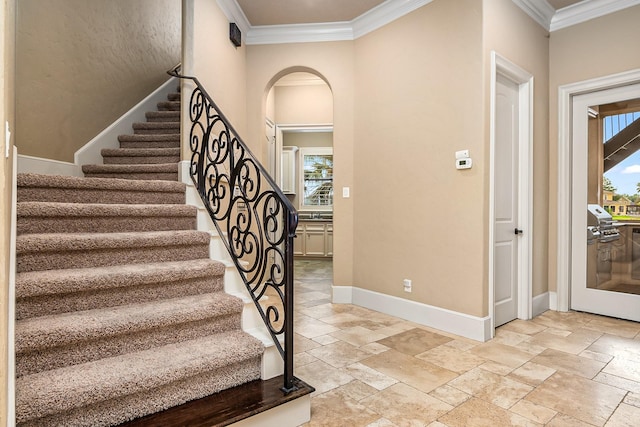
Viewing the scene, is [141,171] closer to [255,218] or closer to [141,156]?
[141,156]

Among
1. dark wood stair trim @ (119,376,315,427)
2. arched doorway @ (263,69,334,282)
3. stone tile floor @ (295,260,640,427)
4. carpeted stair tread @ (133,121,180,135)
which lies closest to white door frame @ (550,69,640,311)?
stone tile floor @ (295,260,640,427)

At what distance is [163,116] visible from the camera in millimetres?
4309

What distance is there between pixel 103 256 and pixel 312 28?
10.6 feet

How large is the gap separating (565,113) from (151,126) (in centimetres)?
445

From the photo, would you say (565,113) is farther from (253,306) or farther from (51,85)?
(51,85)

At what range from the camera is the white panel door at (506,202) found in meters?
3.13


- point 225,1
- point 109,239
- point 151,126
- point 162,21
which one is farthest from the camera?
point 162,21

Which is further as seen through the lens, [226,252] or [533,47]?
[533,47]

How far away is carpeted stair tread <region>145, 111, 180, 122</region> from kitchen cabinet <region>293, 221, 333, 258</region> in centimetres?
342

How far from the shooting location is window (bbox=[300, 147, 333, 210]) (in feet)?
25.4

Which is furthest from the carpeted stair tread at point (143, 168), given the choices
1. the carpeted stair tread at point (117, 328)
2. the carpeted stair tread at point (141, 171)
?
the carpeted stair tread at point (117, 328)

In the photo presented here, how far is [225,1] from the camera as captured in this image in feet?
11.5

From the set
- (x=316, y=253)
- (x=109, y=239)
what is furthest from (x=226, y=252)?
(x=316, y=253)

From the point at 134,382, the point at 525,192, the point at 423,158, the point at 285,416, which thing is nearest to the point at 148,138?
the point at 423,158
